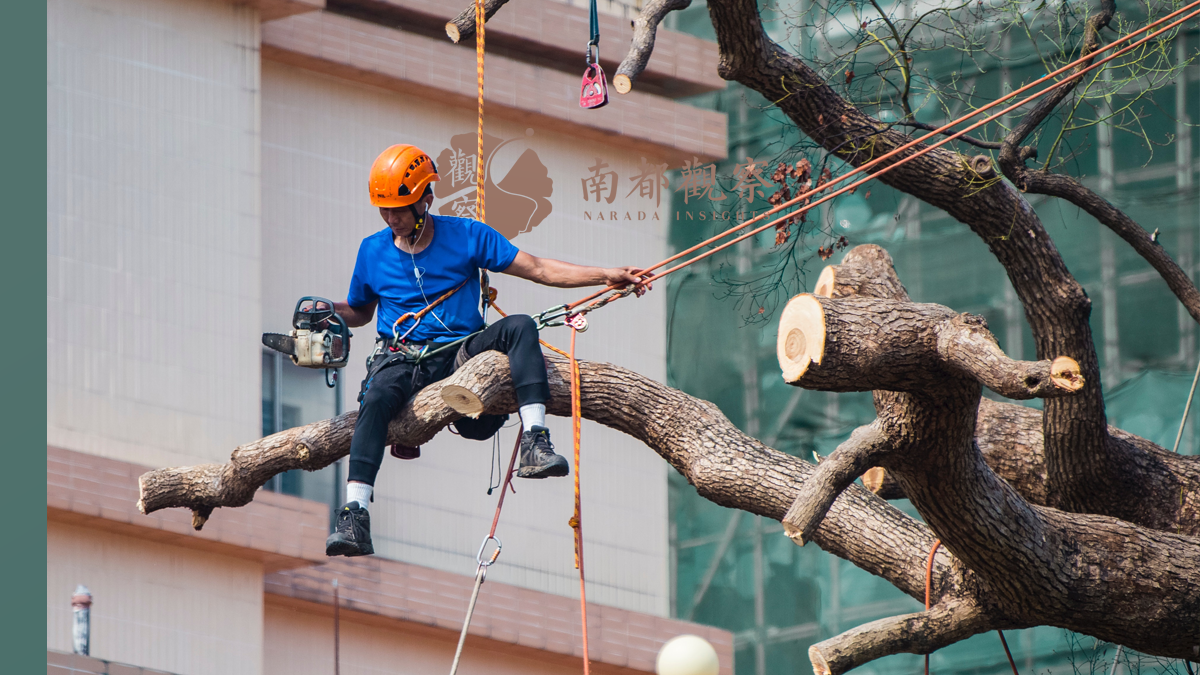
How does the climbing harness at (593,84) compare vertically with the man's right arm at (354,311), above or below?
above

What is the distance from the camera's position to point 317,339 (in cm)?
838

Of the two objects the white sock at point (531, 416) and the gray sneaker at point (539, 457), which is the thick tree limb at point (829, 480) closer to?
the gray sneaker at point (539, 457)

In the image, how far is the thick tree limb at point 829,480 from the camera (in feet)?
20.4

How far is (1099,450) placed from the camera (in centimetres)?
798

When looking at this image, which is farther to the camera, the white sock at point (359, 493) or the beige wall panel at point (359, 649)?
the beige wall panel at point (359, 649)

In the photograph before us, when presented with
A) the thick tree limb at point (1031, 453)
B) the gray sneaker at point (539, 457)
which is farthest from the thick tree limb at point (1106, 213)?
the gray sneaker at point (539, 457)

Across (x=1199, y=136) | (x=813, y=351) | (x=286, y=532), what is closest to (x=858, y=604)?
(x=1199, y=136)

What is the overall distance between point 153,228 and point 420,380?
23.8ft

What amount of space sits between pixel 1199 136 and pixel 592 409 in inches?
489

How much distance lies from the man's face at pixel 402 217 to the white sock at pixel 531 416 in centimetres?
106

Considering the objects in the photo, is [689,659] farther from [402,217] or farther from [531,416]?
[402,217]

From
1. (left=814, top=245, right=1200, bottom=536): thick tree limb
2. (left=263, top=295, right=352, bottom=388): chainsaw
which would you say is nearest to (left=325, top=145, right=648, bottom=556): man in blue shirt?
(left=263, top=295, right=352, bottom=388): chainsaw

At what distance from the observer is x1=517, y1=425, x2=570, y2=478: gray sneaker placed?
7.39 metres

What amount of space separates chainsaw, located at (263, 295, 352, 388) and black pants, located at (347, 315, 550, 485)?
43 centimetres
